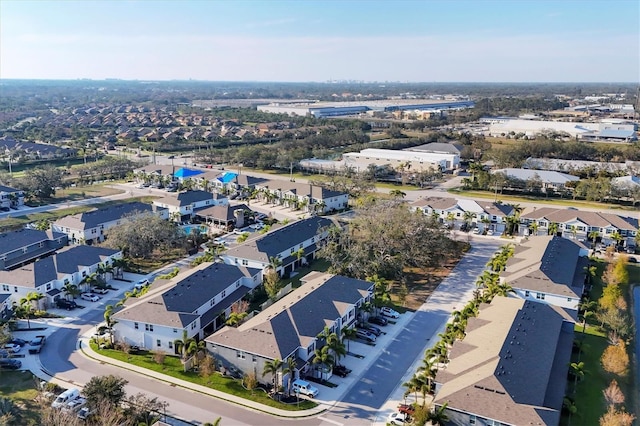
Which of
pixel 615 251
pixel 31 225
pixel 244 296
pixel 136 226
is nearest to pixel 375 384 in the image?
pixel 244 296

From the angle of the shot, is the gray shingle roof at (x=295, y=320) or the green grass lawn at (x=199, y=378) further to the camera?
the gray shingle roof at (x=295, y=320)

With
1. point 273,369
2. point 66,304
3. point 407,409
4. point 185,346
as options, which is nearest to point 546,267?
point 407,409

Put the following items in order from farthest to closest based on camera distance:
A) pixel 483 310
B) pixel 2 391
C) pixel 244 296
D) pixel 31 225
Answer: pixel 31 225
pixel 244 296
pixel 483 310
pixel 2 391

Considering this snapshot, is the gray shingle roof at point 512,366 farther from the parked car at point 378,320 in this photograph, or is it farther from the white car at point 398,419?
the parked car at point 378,320

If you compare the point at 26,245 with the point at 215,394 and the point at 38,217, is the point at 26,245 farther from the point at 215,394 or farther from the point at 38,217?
the point at 215,394

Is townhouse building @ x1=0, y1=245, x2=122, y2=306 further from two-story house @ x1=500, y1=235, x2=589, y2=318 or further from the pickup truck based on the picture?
two-story house @ x1=500, y1=235, x2=589, y2=318

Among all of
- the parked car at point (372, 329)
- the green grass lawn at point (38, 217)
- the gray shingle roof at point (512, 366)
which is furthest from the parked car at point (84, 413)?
the green grass lawn at point (38, 217)

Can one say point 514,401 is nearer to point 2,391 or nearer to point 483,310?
point 483,310

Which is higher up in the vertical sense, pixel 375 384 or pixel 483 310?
pixel 483 310
